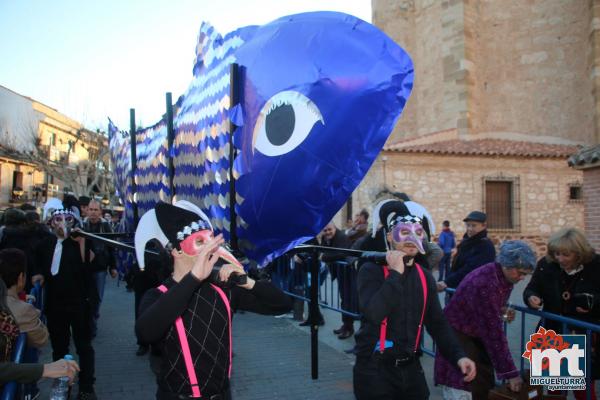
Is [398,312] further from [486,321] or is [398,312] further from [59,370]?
[59,370]

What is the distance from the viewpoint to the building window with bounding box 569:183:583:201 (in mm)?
16016

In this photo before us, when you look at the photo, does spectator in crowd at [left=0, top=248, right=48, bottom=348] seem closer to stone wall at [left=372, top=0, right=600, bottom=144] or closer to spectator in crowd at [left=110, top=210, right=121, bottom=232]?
spectator in crowd at [left=110, top=210, right=121, bottom=232]

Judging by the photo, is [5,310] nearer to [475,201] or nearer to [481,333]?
[481,333]

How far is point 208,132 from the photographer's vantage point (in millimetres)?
3186

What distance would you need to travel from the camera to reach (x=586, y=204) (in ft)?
26.7

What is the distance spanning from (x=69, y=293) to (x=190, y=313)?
96.6 inches

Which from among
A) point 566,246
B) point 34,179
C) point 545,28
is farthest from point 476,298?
point 34,179

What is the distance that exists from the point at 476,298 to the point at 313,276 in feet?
6.59

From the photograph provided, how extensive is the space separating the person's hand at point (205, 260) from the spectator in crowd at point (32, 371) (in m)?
1.01

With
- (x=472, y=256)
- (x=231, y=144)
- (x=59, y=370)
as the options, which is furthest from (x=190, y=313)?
(x=472, y=256)

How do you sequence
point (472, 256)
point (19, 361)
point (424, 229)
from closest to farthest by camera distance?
point (19, 361) → point (424, 229) → point (472, 256)

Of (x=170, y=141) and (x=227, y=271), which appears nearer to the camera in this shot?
(x=227, y=271)

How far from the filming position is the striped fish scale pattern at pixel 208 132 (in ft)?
9.80

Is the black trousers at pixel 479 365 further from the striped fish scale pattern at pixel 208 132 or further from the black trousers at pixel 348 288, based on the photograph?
the black trousers at pixel 348 288
